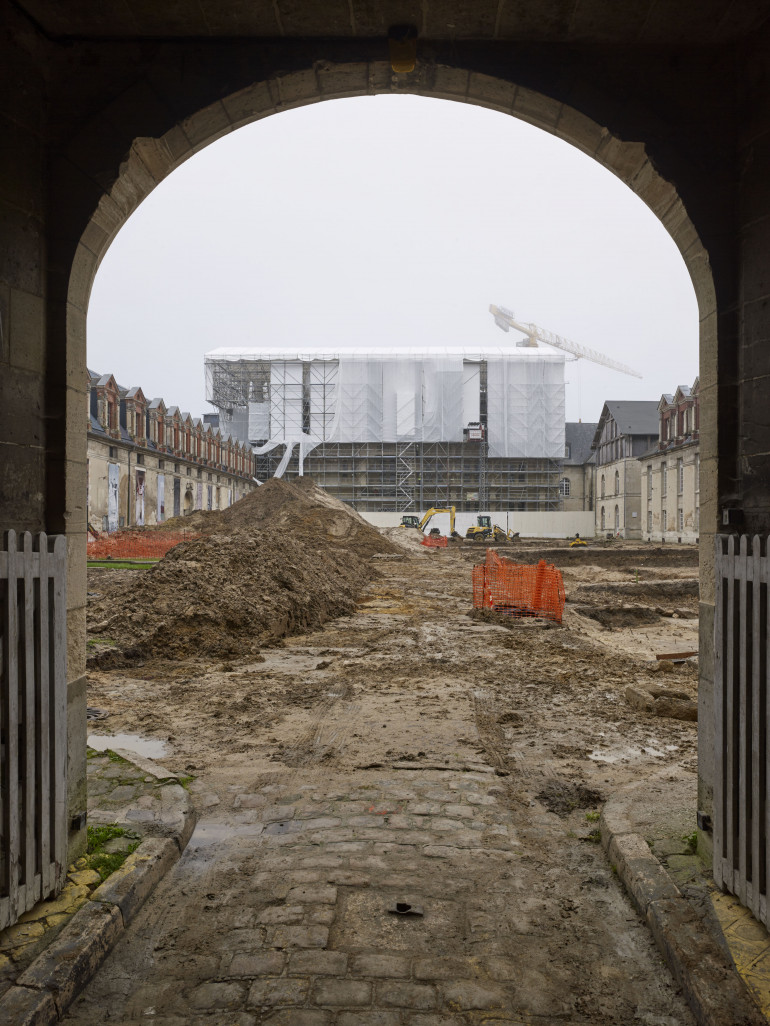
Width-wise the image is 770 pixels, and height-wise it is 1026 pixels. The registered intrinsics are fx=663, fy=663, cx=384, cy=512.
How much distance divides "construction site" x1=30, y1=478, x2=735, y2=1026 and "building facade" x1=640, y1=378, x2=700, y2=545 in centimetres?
3334

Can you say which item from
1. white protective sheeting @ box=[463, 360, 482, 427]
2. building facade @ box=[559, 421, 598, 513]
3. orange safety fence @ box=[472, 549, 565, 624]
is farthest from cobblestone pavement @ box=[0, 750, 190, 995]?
building facade @ box=[559, 421, 598, 513]

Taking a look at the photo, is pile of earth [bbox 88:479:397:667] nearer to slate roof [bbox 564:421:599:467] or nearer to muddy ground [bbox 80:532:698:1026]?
muddy ground [bbox 80:532:698:1026]

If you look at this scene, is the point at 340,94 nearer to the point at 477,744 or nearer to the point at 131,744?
the point at 477,744

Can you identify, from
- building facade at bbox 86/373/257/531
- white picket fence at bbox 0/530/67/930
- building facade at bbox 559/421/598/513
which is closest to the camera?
white picket fence at bbox 0/530/67/930

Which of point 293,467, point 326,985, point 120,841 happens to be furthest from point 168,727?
point 293,467

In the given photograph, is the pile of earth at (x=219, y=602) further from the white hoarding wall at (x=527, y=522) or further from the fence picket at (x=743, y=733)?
the white hoarding wall at (x=527, y=522)

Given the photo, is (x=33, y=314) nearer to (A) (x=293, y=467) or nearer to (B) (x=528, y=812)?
(B) (x=528, y=812)

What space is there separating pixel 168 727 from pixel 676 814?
5103 mm

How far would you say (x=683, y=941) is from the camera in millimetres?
3145

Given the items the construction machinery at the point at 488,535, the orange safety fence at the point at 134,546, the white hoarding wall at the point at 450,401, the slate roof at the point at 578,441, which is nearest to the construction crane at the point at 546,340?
the slate roof at the point at 578,441

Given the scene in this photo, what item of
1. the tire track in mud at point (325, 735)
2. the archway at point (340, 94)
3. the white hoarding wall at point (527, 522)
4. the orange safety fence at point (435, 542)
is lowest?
the tire track in mud at point (325, 735)

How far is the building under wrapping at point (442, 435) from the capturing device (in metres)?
60.2

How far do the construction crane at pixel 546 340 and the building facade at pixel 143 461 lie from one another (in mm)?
77897

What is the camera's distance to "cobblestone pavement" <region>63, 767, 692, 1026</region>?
2.90 metres
